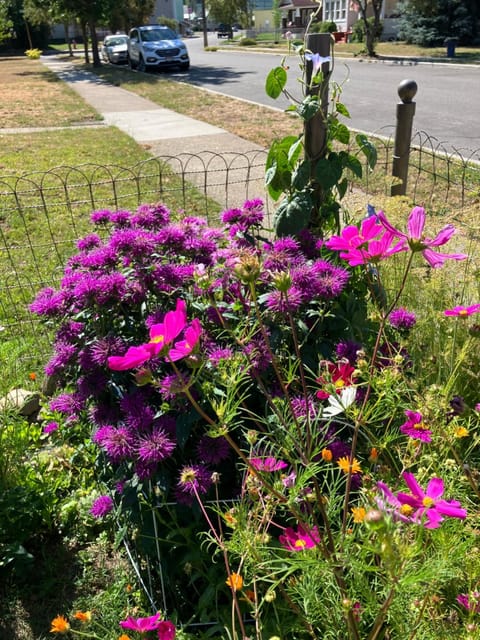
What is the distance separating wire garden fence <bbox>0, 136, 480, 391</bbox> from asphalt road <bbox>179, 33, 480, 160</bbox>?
42 cm

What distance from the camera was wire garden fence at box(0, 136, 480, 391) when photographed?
146 inches

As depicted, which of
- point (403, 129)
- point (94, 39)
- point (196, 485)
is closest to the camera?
point (196, 485)

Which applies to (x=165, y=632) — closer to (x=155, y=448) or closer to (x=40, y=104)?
(x=155, y=448)

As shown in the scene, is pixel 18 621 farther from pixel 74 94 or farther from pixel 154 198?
pixel 74 94

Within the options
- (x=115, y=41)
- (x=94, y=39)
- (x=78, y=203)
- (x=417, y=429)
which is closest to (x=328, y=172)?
(x=417, y=429)

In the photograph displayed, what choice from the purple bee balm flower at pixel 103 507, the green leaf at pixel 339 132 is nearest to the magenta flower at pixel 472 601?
the purple bee balm flower at pixel 103 507

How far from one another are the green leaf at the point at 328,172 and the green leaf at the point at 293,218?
0.17 meters

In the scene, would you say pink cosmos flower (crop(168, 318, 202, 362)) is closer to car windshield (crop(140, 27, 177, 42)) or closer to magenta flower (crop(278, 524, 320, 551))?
magenta flower (crop(278, 524, 320, 551))

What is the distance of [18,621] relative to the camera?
2072mm

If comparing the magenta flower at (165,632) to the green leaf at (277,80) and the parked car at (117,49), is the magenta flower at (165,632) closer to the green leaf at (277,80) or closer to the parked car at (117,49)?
the green leaf at (277,80)

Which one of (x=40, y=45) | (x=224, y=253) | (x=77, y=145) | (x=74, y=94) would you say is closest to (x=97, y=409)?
(x=224, y=253)

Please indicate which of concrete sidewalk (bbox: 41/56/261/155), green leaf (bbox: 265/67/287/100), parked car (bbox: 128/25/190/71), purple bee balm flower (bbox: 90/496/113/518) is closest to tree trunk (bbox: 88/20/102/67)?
parked car (bbox: 128/25/190/71)

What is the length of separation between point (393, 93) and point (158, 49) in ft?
35.5

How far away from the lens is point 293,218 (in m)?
2.49
